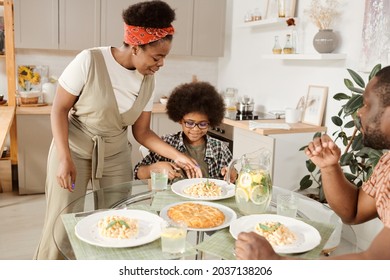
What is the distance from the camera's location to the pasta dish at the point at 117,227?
1221 millimetres

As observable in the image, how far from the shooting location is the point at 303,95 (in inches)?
139

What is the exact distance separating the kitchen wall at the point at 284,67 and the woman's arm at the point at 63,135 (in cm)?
159

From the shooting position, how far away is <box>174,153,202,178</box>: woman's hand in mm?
1927

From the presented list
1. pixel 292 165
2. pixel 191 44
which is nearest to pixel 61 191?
pixel 292 165

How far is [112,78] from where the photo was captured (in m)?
1.97

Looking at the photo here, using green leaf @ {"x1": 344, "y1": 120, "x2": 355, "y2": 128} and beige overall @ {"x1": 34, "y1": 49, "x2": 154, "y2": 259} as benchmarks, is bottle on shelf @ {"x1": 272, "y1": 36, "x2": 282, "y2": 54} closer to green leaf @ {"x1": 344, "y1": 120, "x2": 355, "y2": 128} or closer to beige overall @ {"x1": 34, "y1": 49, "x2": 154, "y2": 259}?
green leaf @ {"x1": 344, "y1": 120, "x2": 355, "y2": 128}

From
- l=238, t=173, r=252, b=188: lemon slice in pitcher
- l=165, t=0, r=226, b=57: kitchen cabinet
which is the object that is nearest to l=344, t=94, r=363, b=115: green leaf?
l=238, t=173, r=252, b=188: lemon slice in pitcher

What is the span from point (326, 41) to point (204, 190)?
1930mm

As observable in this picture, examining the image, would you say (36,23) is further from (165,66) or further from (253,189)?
(253,189)

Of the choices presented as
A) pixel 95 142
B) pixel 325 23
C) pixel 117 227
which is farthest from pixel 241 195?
pixel 325 23

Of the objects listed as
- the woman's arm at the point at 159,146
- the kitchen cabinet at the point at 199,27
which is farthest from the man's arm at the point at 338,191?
the kitchen cabinet at the point at 199,27

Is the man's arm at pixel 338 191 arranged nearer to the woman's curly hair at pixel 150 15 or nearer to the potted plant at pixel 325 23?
the woman's curly hair at pixel 150 15

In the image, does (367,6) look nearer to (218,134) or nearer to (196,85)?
(196,85)

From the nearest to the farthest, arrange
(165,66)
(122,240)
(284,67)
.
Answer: (122,240), (284,67), (165,66)
